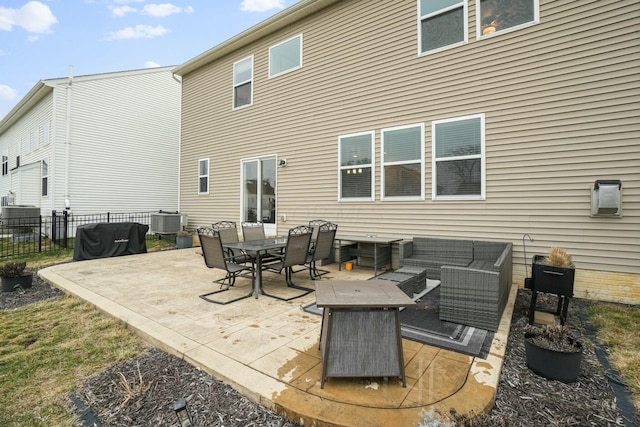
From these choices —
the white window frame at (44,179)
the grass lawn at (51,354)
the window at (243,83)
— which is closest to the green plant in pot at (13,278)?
the grass lawn at (51,354)

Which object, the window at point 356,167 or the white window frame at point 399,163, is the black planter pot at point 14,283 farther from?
the white window frame at point 399,163

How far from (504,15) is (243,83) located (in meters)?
6.64

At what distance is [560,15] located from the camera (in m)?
4.55

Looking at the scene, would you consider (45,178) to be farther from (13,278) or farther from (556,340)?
(556,340)

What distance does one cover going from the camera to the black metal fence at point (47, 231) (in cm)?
→ 923

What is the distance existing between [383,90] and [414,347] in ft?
16.9

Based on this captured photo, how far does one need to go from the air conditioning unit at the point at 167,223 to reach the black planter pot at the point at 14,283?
470cm

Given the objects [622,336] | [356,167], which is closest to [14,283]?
[356,167]

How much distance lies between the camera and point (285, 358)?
8.40ft

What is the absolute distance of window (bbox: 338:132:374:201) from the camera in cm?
643

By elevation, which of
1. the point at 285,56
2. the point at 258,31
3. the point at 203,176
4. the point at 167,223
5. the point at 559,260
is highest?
the point at 258,31

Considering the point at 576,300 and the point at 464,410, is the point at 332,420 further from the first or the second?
the point at 576,300

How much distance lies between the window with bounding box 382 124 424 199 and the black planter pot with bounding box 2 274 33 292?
21.9 feet

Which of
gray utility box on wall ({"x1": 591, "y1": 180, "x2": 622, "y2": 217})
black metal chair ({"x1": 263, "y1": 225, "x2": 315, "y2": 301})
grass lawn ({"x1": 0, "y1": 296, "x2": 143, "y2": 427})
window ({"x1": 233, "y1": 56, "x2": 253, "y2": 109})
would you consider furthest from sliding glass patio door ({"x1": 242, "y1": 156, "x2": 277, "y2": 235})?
gray utility box on wall ({"x1": 591, "y1": 180, "x2": 622, "y2": 217})
